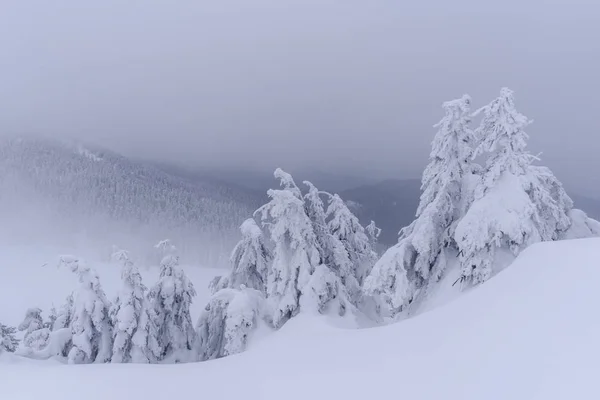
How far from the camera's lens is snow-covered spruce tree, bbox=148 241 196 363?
2069 centimetres

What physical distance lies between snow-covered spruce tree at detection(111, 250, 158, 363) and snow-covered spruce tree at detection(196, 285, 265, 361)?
2.94 meters

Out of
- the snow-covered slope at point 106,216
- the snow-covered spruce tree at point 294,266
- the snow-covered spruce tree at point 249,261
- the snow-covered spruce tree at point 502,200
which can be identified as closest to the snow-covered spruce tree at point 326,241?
the snow-covered spruce tree at point 294,266

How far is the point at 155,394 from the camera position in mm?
8031

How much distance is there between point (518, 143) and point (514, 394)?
1072 centimetres

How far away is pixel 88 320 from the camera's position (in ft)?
58.6

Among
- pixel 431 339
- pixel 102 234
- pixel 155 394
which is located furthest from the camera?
pixel 102 234

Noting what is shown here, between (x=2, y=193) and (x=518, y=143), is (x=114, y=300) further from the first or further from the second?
(x=2, y=193)

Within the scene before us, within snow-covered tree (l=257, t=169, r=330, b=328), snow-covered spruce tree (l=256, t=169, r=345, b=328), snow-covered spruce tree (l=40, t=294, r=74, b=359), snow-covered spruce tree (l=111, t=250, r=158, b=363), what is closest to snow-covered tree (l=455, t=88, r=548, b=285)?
snow-covered spruce tree (l=256, t=169, r=345, b=328)

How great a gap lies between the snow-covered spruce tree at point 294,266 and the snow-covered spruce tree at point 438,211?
7.01ft

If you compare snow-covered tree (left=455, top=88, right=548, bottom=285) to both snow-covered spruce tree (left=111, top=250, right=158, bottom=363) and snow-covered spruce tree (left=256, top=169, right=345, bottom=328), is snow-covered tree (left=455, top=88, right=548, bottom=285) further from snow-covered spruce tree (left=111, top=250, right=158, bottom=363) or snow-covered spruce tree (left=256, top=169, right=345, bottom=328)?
snow-covered spruce tree (left=111, top=250, right=158, bottom=363)

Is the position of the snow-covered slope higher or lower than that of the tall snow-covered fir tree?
higher

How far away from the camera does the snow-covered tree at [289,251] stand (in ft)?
54.3

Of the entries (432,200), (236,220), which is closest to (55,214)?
(236,220)

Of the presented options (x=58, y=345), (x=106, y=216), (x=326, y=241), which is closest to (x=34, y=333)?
(x=58, y=345)
